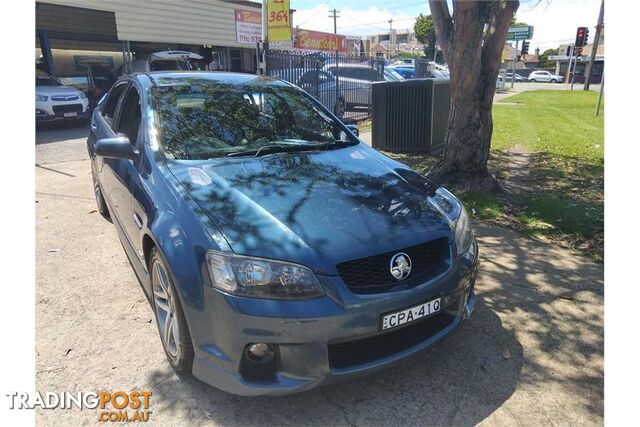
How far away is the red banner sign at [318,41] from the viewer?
103ft

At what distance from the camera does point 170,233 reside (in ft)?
8.13

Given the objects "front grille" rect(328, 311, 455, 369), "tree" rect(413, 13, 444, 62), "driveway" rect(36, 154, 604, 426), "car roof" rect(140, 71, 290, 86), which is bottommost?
"driveway" rect(36, 154, 604, 426)

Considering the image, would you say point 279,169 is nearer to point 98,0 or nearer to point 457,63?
point 457,63

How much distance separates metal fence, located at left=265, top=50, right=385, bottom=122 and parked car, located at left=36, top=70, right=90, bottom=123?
564 cm

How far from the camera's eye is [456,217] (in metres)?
2.88

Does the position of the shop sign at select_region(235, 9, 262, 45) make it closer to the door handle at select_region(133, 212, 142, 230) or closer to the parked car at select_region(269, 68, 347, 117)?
the parked car at select_region(269, 68, 347, 117)

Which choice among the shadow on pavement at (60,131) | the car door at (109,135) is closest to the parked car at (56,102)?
the shadow on pavement at (60,131)

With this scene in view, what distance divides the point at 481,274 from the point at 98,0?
16693 mm

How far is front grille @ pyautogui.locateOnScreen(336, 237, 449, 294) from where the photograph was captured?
7.47ft

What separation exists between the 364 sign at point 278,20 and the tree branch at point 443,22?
6922 mm

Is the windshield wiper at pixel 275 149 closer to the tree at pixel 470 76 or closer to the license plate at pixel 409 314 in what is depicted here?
the license plate at pixel 409 314

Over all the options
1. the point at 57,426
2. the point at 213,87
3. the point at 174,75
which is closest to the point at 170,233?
the point at 57,426

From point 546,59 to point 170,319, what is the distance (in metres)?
89.4

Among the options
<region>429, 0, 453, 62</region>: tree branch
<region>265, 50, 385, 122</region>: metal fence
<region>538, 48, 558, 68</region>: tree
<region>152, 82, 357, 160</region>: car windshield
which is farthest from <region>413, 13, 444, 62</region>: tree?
<region>152, 82, 357, 160</region>: car windshield
